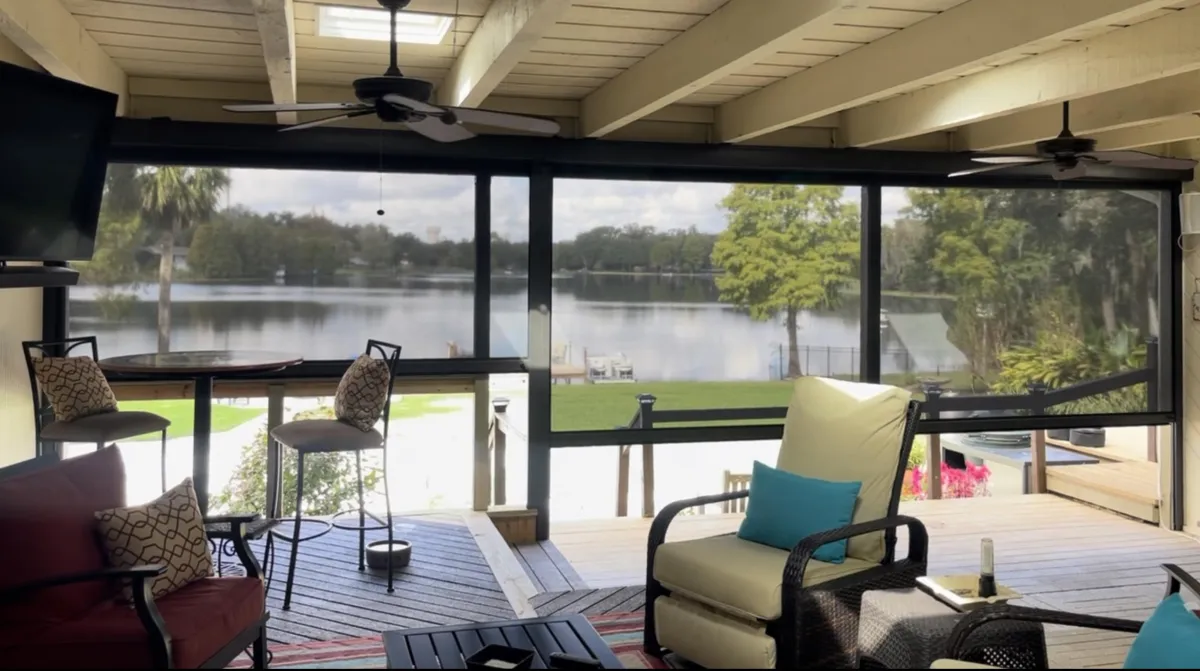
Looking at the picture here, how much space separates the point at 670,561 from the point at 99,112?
2698mm

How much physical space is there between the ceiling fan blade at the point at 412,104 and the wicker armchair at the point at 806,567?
177 centimetres

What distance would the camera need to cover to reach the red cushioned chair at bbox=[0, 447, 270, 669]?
8.49 ft

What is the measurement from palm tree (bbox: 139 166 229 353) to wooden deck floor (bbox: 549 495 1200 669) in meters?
2.63

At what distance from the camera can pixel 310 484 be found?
570 cm

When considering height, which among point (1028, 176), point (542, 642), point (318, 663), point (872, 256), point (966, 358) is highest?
point (1028, 176)

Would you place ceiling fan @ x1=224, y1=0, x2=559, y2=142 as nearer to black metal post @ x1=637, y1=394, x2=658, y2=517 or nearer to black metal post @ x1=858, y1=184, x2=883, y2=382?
black metal post @ x1=637, y1=394, x2=658, y2=517

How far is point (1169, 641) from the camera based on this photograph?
200 centimetres

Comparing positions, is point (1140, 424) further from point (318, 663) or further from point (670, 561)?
point (318, 663)

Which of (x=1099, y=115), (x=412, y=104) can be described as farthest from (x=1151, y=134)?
(x=412, y=104)

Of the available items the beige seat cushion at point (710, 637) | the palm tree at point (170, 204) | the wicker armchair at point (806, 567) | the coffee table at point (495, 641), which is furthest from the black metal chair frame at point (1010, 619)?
the palm tree at point (170, 204)

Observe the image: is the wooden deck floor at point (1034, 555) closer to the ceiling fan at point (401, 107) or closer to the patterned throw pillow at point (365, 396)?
the patterned throw pillow at point (365, 396)

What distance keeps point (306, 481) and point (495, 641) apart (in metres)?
3.24

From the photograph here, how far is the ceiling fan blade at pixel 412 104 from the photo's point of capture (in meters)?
3.17

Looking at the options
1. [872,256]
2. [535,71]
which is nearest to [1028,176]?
[872,256]
